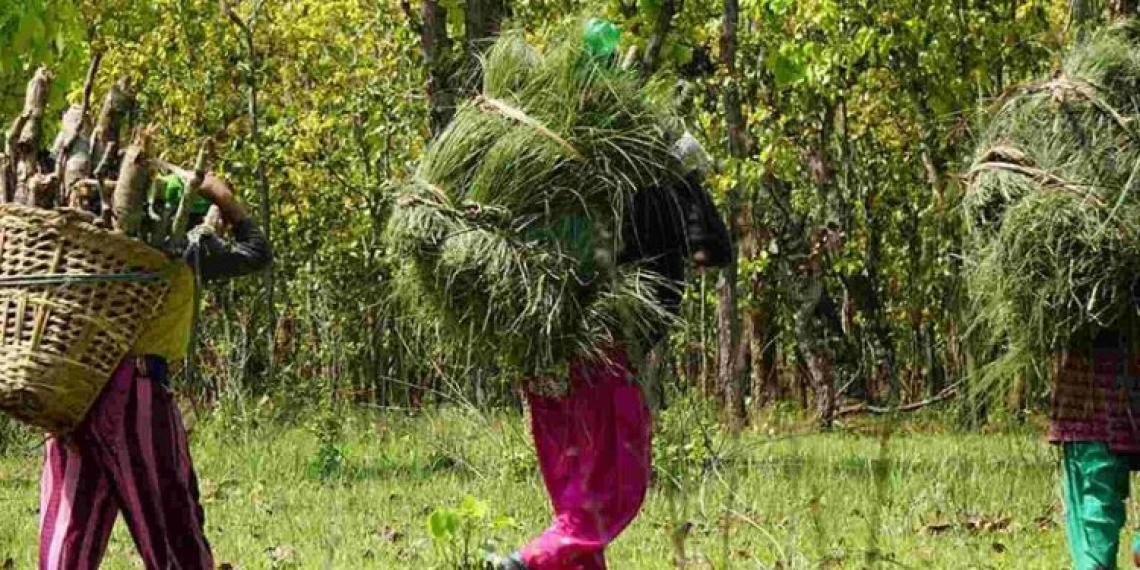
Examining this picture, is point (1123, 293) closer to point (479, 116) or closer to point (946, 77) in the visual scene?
point (479, 116)

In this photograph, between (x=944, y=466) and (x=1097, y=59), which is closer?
(x=1097, y=59)

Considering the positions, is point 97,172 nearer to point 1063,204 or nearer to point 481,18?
point 1063,204

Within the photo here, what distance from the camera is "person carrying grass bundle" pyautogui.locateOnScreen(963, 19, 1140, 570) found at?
5.66 meters

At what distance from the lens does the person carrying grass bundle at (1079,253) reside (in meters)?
5.66

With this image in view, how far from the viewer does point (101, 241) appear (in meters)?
4.79

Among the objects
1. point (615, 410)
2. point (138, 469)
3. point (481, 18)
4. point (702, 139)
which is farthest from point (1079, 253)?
point (702, 139)

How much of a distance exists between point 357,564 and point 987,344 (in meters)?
2.16

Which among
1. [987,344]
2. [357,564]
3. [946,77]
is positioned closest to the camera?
[987,344]

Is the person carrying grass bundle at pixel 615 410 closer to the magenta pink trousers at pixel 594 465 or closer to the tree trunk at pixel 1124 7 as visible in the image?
the magenta pink trousers at pixel 594 465

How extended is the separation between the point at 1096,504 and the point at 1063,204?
0.81 m

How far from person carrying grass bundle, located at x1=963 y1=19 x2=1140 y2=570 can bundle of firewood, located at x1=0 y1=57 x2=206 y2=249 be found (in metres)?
2.21

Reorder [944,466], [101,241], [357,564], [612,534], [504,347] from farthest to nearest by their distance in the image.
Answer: [944,466]
[357,564]
[504,347]
[612,534]
[101,241]

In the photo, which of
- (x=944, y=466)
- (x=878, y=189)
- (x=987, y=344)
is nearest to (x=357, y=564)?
(x=987, y=344)

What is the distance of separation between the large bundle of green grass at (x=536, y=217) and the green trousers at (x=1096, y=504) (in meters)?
1.21
